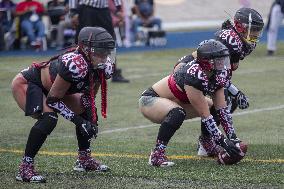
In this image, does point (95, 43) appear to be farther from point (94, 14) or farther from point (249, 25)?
point (94, 14)

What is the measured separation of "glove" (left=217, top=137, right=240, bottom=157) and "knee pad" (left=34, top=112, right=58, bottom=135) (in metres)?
1.61

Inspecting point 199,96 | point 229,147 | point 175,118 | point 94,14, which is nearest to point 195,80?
point 199,96

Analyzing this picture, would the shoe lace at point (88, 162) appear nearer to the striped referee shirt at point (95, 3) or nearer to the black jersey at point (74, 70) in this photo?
the black jersey at point (74, 70)

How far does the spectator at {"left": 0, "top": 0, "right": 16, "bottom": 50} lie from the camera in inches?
877

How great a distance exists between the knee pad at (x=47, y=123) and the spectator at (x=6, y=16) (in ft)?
47.1

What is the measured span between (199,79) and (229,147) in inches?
27.0

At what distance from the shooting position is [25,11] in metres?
23.0

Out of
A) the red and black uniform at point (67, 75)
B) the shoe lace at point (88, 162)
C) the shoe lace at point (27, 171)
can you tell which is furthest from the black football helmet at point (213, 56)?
the shoe lace at point (27, 171)

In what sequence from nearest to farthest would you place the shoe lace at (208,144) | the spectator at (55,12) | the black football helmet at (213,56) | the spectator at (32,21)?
the black football helmet at (213,56) < the shoe lace at (208,144) < the spectator at (32,21) < the spectator at (55,12)

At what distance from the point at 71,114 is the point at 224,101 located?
1583mm

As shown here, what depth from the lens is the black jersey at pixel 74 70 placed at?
7.74 metres

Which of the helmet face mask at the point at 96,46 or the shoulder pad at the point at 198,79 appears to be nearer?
the helmet face mask at the point at 96,46

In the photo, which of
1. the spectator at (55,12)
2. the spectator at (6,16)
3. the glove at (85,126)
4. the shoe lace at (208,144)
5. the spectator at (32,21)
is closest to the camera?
the glove at (85,126)

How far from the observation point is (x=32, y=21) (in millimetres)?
22766
